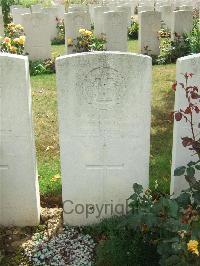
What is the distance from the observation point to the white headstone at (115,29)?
10.4 m

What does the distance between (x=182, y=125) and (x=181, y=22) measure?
7.69m

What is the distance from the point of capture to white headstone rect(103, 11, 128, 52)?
34.2 ft

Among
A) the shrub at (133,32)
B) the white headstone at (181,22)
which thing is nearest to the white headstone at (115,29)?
the white headstone at (181,22)

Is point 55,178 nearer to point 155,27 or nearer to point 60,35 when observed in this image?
point 155,27

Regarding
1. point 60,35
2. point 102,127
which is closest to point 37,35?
point 60,35

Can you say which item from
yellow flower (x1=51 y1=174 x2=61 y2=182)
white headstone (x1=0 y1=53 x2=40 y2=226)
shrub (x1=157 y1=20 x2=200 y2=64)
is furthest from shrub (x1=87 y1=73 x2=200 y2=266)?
shrub (x1=157 y1=20 x2=200 y2=64)

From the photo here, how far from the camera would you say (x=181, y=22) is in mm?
11148

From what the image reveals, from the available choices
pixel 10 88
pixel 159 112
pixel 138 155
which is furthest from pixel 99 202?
pixel 159 112

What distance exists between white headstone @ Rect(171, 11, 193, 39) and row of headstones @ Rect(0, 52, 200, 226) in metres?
7.58

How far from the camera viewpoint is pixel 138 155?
14.0 ft

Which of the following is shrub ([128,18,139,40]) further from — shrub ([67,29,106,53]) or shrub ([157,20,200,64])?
shrub ([67,29,106,53])

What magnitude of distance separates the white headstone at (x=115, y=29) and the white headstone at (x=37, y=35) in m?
1.46

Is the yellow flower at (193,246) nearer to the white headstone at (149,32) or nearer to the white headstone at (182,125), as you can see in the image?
the white headstone at (182,125)

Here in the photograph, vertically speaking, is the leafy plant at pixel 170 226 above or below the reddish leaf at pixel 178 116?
below
